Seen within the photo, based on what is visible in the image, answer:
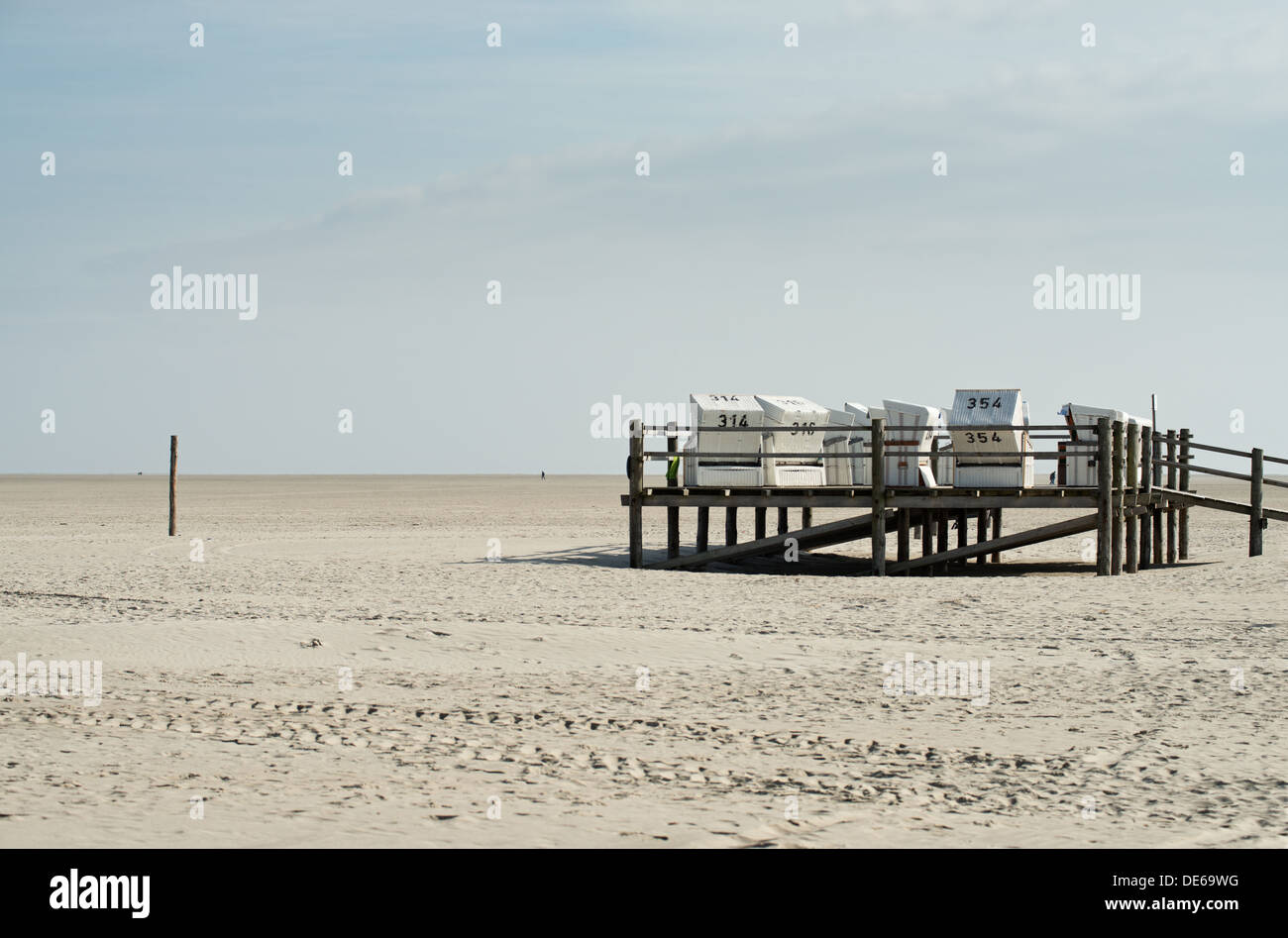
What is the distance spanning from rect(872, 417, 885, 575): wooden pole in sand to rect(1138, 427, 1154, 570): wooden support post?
217 inches

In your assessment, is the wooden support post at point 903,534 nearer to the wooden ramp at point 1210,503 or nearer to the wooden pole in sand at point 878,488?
the wooden pole in sand at point 878,488

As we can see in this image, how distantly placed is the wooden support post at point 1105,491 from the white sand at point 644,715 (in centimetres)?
130

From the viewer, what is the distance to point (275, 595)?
1761 cm

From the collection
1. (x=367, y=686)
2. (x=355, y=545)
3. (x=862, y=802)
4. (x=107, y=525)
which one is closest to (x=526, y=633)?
(x=367, y=686)

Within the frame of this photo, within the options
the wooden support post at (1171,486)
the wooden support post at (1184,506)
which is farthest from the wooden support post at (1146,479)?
the wooden support post at (1184,506)

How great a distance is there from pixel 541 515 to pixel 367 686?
37.7 metres

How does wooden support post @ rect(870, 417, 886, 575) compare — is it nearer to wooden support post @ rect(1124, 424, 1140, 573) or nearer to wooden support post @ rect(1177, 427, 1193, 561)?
wooden support post @ rect(1124, 424, 1140, 573)

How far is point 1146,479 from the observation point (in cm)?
2314

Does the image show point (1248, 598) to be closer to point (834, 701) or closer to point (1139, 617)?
point (1139, 617)

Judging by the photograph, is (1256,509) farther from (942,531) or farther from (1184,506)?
(942,531)

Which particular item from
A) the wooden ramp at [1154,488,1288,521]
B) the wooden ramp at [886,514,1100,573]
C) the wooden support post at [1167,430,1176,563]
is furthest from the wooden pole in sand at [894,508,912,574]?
the wooden support post at [1167,430,1176,563]

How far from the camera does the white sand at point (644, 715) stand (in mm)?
6770
